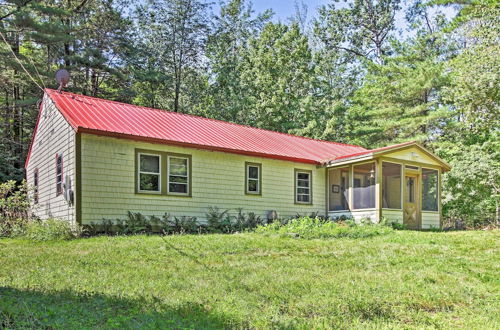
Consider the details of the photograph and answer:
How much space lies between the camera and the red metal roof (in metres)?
12.1

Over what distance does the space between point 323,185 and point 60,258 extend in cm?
1107

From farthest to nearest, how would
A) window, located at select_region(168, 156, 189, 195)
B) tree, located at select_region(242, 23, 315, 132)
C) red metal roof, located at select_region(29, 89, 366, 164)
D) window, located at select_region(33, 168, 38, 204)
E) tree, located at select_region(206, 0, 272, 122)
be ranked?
tree, located at select_region(206, 0, 272, 122), tree, located at select_region(242, 23, 315, 132), window, located at select_region(33, 168, 38, 204), window, located at select_region(168, 156, 189, 195), red metal roof, located at select_region(29, 89, 366, 164)

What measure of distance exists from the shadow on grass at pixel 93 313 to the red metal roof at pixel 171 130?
711 centimetres

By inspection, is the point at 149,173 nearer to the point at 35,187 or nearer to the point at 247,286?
the point at 35,187

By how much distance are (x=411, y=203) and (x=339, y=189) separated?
8.71 ft

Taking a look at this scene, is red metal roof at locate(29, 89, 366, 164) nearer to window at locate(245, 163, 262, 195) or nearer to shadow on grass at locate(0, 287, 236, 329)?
window at locate(245, 163, 262, 195)

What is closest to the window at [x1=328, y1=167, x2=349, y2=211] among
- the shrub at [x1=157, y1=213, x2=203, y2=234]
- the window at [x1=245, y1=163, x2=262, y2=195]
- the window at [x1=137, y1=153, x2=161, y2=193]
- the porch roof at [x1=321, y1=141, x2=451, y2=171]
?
the porch roof at [x1=321, y1=141, x2=451, y2=171]

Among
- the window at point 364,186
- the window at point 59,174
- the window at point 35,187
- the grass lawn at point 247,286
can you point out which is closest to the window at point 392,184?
the window at point 364,186

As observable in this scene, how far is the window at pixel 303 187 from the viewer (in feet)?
52.4

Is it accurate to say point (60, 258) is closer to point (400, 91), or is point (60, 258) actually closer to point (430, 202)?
point (430, 202)

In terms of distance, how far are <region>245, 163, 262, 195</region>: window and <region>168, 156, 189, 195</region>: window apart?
7.60 feet

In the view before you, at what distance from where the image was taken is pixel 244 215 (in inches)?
565

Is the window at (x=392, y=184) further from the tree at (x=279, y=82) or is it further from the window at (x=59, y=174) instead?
the tree at (x=279, y=82)

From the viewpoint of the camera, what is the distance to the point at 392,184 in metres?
15.3
